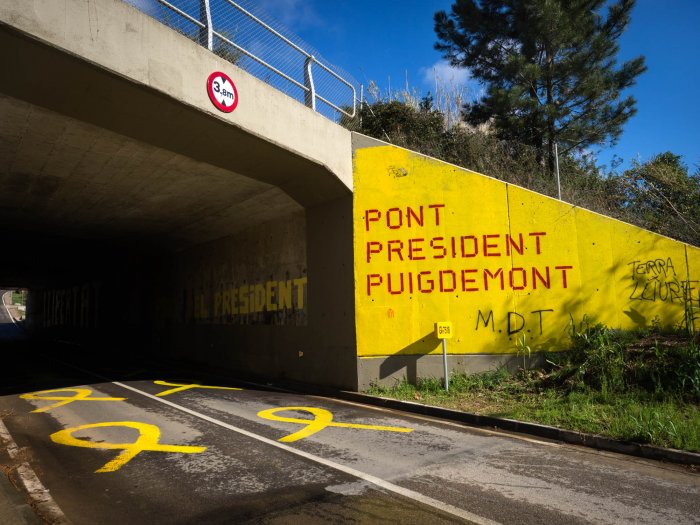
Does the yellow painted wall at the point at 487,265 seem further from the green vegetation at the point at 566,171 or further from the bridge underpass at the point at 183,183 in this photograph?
the green vegetation at the point at 566,171

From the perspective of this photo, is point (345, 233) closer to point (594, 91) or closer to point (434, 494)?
point (434, 494)

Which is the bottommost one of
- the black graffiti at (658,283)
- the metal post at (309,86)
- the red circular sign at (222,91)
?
the black graffiti at (658,283)

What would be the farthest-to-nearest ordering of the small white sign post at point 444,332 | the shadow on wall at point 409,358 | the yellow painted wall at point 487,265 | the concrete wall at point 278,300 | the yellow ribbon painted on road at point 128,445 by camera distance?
the concrete wall at point 278,300 → the shadow on wall at point 409,358 → the small white sign post at point 444,332 → the yellow painted wall at point 487,265 → the yellow ribbon painted on road at point 128,445

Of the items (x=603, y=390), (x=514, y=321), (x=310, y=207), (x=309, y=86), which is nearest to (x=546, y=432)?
(x=603, y=390)

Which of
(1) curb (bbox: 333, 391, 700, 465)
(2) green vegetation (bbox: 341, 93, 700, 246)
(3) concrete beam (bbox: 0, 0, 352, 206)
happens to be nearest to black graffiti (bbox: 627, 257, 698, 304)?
(2) green vegetation (bbox: 341, 93, 700, 246)

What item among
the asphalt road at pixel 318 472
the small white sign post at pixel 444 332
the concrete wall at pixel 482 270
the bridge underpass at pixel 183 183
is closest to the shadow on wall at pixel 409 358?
the concrete wall at pixel 482 270

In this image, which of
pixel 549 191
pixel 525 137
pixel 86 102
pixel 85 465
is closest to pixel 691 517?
pixel 85 465

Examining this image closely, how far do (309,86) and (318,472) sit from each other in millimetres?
8493

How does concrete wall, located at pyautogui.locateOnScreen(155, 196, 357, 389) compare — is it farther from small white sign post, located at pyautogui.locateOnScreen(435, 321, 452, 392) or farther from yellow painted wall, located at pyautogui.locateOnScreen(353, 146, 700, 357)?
small white sign post, located at pyautogui.locateOnScreen(435, 321, 452, 392)

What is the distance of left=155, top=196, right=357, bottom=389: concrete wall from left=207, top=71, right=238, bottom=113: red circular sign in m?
3.59

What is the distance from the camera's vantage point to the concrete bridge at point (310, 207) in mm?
7086

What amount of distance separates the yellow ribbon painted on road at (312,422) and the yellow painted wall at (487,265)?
207cm

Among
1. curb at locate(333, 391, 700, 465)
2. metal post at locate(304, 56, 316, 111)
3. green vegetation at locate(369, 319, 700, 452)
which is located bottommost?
curb at locate(333, 391, 700, 465)

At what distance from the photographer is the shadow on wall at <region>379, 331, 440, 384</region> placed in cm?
981
